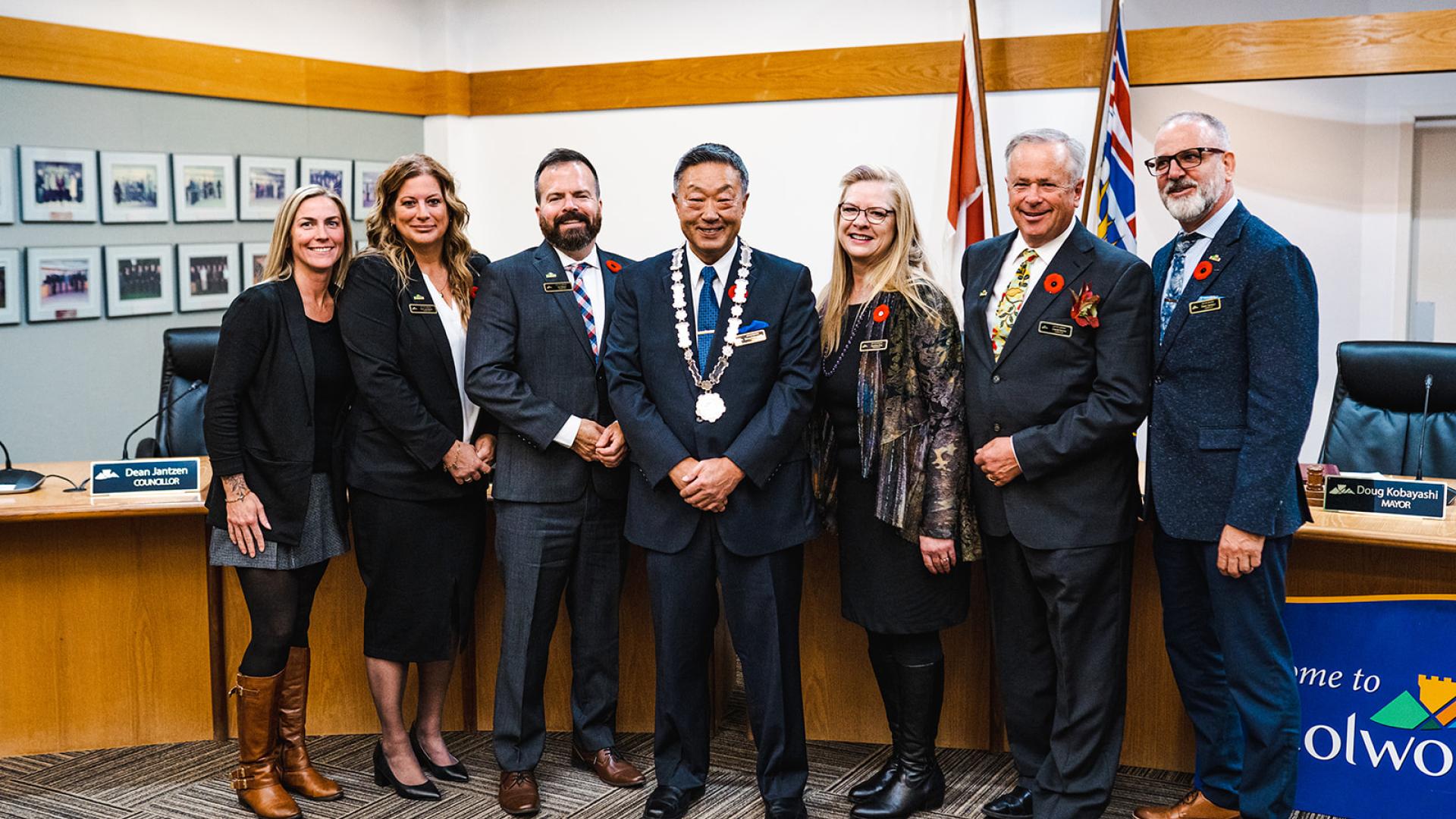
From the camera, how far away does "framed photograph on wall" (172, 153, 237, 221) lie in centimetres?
512

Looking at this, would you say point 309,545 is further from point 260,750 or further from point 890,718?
point 890,718

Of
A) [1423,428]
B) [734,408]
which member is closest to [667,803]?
[734,408]

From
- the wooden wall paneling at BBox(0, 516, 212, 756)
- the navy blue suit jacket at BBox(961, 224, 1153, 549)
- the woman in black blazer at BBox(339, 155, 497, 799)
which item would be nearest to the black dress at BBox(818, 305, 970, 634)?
the navy blue suit jacket at BBox(961, 224, 1153, 549)

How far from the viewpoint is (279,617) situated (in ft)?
9.47

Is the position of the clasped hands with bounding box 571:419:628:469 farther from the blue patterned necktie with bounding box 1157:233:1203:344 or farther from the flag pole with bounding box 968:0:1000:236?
Result: the flag pole with bounding box 968:0:1000:236

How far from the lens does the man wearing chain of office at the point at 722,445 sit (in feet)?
8.89

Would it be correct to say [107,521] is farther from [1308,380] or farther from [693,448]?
[1308,380]

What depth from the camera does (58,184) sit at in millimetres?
4676

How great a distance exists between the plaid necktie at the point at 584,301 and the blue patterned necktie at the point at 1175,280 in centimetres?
130

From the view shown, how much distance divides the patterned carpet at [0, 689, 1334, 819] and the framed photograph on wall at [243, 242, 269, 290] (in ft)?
8.53

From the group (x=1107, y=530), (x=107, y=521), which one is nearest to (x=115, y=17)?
(x=107, y=521)

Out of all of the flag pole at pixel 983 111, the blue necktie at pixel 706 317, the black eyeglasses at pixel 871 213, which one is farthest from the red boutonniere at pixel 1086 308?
the flag pole at pixel 983 111

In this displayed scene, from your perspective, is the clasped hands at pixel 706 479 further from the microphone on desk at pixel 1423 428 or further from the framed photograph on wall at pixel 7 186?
the framed photograph on wall at pixel 7 186

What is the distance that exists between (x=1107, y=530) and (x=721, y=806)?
1191mm
